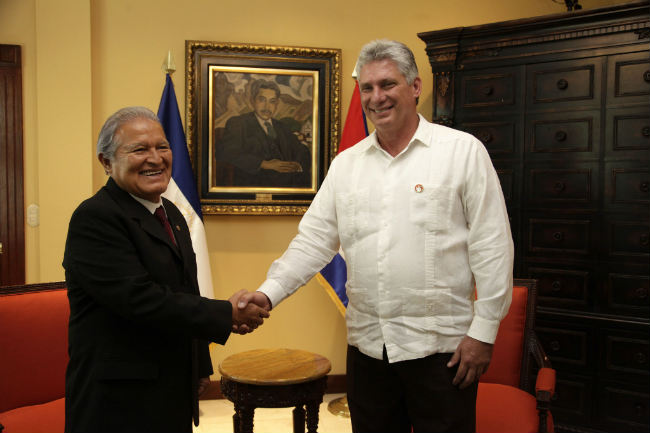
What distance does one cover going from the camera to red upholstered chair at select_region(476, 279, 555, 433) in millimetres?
2555

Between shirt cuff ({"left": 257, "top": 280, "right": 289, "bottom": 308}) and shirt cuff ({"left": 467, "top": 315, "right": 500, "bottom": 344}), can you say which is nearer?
shirt cuff ({"left": 467, "top": 315, "right": 500, "bottom": 344})

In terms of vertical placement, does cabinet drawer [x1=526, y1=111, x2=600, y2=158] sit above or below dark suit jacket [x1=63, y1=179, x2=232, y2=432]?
above

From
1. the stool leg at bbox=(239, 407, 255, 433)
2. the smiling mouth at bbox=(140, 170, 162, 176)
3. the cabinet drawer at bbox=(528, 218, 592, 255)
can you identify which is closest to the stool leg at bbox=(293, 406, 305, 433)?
the stool leg at bbox=(239, 407, 255, 433)

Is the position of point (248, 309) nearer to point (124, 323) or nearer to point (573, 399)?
point (124, 323)

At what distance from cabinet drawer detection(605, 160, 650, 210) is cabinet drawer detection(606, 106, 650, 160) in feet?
0.22

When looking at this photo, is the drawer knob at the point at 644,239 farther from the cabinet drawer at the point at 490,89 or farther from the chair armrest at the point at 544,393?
the chair armrest at the point at 544,393

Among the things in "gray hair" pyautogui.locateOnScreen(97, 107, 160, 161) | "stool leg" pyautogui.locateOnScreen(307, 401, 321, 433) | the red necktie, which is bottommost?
"stool leg" pyautogui.locateOnScreen(307, 401, 321, 433)

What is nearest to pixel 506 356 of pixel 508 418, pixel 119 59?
pixel 508 418

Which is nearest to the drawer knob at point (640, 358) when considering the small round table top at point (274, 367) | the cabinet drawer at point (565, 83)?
the cabinet drawer at point (565, 83)

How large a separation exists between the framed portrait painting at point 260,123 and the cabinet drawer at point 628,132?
72.8 inches

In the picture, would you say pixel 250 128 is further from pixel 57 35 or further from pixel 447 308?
pixel 447 308

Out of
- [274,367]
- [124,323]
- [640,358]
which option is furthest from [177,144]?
[640,358]

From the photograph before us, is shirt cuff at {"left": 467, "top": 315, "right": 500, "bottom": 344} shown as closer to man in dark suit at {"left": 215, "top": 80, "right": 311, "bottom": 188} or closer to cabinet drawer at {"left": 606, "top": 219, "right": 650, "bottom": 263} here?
cabinet drawer at {"left": 606, "top": 219, "right": 650, "bottom": 263}

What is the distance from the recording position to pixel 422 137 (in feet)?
6.78
